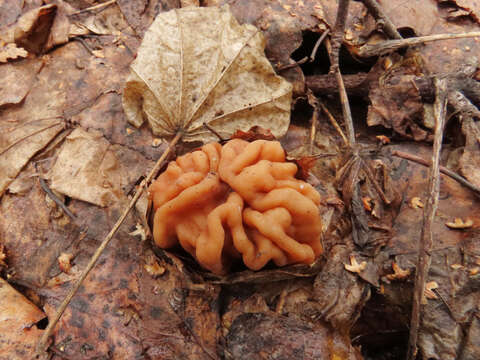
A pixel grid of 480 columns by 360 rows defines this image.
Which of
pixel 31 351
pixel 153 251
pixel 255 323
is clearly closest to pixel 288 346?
pixel 255 323

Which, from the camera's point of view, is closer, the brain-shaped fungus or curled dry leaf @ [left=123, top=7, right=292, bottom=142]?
the brain-shaped fungus

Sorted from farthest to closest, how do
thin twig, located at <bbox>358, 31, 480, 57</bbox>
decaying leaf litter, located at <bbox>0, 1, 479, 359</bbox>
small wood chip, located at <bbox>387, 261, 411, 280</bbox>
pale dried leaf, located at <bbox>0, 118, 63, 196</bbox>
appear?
1. thin twig, located at <bbox>358, 31, 480, 57</bbox>
2. pale dried leaf, located at <bbox>0, 118, 63, 196</bbox>
3. small wood chip, located at <bbox>387, 261, 411, 280</bbox>
4. decaying leaf litter, located at <bbox>0, 1, 479, 359</bbox>

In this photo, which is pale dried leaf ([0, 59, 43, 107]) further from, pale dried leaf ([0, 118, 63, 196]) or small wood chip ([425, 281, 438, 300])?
small wood chip ([425, 281, 438, 300])

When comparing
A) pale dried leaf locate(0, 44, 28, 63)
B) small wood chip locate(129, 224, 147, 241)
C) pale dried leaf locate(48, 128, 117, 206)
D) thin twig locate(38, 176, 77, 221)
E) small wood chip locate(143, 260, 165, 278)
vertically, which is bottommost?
small wood chip locate(143, 260, 165, 278)

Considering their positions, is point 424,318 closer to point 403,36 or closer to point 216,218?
point 216,218

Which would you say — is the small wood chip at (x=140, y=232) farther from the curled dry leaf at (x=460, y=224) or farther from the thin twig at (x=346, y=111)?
the curled dry leaf at (x=460, y=224)

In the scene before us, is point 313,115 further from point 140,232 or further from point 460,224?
point 140,232

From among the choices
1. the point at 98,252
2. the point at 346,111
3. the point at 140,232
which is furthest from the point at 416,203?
the point at 98,252

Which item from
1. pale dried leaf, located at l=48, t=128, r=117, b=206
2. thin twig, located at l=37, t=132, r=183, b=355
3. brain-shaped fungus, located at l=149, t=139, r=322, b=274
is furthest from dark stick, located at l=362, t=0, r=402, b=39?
pale dried leaf, located at l=48, t=128, r=117, b=206
